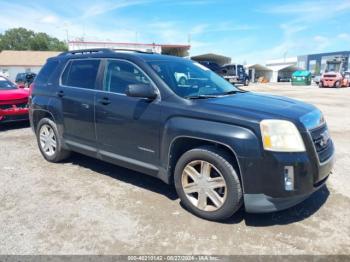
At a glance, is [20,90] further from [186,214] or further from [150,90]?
[186,214]

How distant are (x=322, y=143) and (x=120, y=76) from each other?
2.71m

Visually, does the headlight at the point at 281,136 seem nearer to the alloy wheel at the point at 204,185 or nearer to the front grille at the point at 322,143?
the front grille at the point at 322,143

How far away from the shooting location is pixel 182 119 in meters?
3.49

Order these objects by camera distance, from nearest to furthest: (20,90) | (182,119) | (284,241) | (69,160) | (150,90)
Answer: (284,241)
(182,119)
(150,90)
(69,160)
(20,90)

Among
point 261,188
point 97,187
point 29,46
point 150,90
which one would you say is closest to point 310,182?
point 261,188

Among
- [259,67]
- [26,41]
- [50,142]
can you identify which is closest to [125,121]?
[50,142]

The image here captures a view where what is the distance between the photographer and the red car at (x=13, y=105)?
26.6 ft

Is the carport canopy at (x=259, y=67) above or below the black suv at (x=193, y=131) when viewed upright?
above

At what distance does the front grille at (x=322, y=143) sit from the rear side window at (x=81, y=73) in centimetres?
307

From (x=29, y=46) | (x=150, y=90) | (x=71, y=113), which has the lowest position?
(x=71, y=113)

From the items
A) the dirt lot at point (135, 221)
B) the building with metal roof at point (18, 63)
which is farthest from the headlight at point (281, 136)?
the building with metal roof at point (18, 63)

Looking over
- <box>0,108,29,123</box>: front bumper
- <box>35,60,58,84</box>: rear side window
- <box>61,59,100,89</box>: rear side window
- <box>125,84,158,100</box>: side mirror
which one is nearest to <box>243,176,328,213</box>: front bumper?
<box>125,84,158,100</box>: side mirror

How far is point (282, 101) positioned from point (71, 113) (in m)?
3.14

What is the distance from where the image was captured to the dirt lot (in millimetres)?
3004
